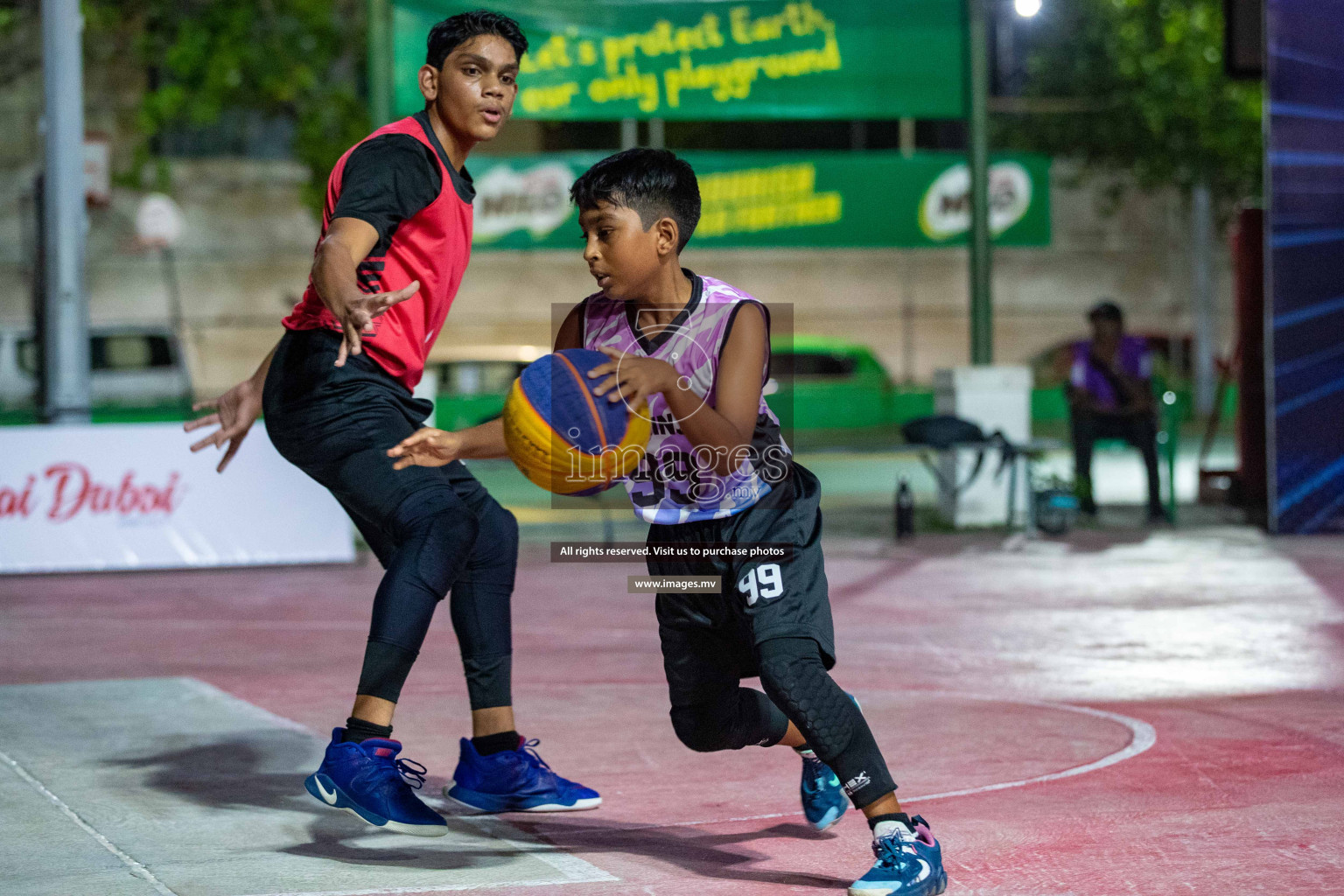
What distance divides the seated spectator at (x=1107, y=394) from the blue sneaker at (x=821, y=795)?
9.36 m

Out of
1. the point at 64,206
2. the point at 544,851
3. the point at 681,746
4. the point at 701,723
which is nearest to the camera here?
the point at 701,723

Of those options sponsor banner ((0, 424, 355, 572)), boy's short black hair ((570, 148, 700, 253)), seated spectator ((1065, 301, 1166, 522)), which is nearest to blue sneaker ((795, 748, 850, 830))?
boy's short black hair ((570, 148, 700, 253))

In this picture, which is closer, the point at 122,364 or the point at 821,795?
the point at 821,795

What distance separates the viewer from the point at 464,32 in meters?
4.39

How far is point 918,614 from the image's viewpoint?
885 cm

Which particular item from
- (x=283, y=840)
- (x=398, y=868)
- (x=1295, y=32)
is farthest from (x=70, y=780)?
(x=1295, y=32)

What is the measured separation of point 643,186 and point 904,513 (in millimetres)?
8915

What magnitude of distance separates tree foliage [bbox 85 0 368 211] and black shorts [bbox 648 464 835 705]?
850 inches

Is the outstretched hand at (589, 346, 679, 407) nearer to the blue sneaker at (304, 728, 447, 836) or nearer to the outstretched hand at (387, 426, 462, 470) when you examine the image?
the outstretched hand at (387, 426, 462, 470)

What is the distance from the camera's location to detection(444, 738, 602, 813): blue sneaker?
15.3 ft

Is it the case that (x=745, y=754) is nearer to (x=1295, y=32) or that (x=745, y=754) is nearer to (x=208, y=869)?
(x=208, y=869)

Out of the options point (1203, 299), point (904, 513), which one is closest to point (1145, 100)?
point (1203, 299)

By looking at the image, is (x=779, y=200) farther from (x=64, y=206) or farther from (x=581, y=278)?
(x=581, y=278)

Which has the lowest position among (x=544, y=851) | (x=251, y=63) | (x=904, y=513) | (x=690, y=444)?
(x=904, y=513)
